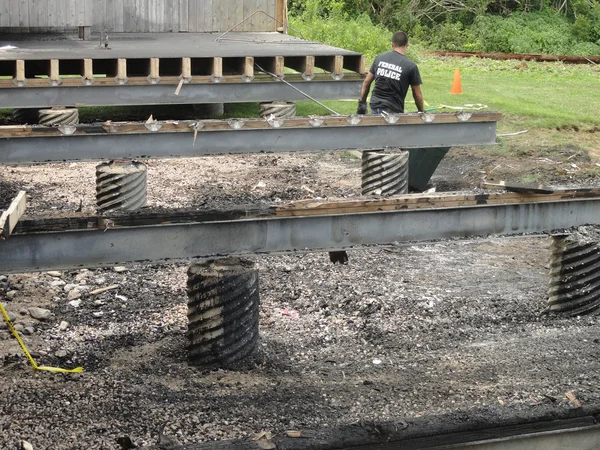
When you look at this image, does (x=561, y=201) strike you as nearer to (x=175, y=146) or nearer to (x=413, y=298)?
(x=413, y=298)

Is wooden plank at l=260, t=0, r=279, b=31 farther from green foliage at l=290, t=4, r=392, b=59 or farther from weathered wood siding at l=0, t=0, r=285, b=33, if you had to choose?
green foliage at l=290, t=4, r=392, b=59

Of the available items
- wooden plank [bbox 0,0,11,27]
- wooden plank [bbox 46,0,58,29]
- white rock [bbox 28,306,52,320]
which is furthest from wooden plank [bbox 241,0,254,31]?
white rock [bbox 28,306,52,320]

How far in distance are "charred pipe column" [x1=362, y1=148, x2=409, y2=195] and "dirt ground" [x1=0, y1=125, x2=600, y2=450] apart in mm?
1092

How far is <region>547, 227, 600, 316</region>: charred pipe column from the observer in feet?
25.5

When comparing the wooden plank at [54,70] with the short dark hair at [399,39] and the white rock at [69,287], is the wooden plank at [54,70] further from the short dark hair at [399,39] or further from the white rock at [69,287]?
the white rock at [69,287]

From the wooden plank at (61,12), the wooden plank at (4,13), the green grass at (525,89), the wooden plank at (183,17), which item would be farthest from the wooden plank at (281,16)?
the wooden plank at (4,13)

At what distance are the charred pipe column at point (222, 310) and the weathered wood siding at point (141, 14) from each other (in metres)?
11.7

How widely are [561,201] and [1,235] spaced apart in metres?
4.27

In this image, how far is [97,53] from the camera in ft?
46.7

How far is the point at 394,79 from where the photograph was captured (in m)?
11.6

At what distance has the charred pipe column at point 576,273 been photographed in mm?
7758

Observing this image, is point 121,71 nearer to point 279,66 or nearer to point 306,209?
point 279,66

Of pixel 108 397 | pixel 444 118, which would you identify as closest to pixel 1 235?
pixel 108 397

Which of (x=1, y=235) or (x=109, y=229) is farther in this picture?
(x=109, y=229)
